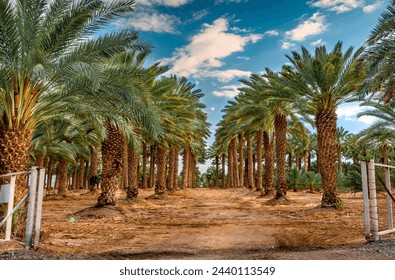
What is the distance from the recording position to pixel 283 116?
23.9 m

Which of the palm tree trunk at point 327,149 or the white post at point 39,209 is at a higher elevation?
the palm tree trunk at point 327,149

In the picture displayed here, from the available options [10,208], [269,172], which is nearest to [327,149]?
[269,172]

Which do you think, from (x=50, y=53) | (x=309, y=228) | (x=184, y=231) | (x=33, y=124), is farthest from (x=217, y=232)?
(x=50, y=53)

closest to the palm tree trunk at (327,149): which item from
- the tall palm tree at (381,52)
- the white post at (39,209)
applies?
the tall palm tree at (381,52)

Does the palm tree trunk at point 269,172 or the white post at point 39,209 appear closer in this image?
the white post at point 39,209

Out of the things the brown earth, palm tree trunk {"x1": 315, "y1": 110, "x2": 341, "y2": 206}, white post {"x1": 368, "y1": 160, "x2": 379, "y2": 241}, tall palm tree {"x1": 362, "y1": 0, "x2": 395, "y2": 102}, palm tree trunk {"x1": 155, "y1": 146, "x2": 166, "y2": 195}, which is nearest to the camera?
the brown earth

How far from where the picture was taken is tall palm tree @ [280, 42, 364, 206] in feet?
53.2

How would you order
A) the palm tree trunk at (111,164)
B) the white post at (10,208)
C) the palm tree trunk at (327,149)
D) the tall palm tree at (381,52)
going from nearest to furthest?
the white post at (10,208)
the tall palm tree at (381,52)
the palm tree trunk at (111,164)
the palm tree trunk at (327,149)

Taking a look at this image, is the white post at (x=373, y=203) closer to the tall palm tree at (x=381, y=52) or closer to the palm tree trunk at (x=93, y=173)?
the tall palm tree at (x=381, y=52)

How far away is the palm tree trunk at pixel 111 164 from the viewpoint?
16141mm

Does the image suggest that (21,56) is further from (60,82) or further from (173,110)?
(173,110)

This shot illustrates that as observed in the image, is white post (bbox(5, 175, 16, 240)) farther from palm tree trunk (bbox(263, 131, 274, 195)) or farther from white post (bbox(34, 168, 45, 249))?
palm tree trunk (bbox(263, 131, 274, 195))

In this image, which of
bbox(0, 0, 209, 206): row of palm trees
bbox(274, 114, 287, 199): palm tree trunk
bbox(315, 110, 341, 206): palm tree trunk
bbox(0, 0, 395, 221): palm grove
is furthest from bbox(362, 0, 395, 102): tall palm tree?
bbox(274, 114, 287, 199): palm tree trunk

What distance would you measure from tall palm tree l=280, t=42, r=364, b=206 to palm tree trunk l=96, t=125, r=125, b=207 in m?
8.88
